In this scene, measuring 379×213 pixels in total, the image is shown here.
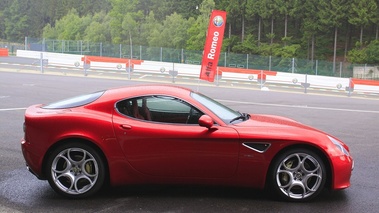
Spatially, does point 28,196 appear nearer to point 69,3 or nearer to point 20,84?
point 20,84

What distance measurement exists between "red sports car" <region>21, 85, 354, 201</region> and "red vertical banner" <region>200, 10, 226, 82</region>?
12.9m

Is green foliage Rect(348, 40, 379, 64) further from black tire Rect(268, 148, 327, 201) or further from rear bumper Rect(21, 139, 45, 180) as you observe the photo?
rear bumper Rect(21, 139, 45, 180)

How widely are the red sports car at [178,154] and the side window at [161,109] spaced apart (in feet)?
0.06

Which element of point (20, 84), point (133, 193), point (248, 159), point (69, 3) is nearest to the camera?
point (248, 159)

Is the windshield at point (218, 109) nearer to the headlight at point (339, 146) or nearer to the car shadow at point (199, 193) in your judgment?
the car shadow at point (199, 193)

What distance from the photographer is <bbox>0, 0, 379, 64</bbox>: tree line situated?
2311 inches

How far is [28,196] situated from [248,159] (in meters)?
2.38

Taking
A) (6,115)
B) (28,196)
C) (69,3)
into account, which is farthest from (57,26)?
(28,196)

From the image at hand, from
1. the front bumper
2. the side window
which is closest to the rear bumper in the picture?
the side window

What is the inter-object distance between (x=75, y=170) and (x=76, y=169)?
0.05 ft

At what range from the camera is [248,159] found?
4543 mm

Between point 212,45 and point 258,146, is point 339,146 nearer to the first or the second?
point 258,146

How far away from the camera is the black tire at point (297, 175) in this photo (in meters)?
4.59

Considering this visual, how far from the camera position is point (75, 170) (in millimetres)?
4648
